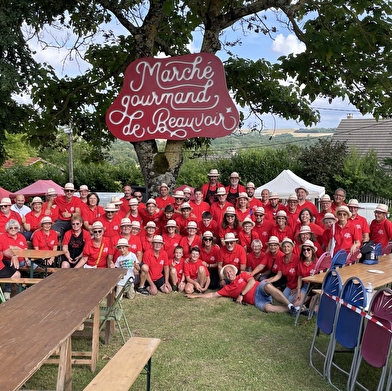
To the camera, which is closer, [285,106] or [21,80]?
[21,80]

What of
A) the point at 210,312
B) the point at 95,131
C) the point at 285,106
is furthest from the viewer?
the point at 95,131

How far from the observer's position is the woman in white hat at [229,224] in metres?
9.01

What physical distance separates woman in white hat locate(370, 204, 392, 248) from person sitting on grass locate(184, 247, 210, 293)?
3.11 m

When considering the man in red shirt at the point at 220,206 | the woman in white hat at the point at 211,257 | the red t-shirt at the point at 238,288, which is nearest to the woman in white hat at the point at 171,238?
the woman in white hat at the point at 211,257

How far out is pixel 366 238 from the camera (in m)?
8.79

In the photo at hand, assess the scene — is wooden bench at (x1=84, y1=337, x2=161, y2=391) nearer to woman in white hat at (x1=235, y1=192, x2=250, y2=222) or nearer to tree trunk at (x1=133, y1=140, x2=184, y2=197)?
woman in white hat at (x1=235, y1=192, x2=250, y2=222)

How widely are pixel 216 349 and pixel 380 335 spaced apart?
2.33m

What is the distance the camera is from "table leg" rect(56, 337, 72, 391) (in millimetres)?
4379

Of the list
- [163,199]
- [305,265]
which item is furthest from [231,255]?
[163,199]

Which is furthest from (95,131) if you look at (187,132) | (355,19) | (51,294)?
(51,294)

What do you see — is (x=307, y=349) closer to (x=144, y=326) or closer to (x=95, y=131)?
(x=144, y=326)

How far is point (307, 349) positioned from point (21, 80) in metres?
6.82

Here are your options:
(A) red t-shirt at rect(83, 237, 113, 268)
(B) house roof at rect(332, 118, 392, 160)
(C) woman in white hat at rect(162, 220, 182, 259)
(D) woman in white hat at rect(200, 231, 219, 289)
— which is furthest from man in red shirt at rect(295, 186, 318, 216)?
(B) house roof at rect(332, 118, 392, 160)

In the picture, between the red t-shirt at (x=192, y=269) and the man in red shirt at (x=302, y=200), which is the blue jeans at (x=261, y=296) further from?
the man in red shirt at (x=302, y=200)
